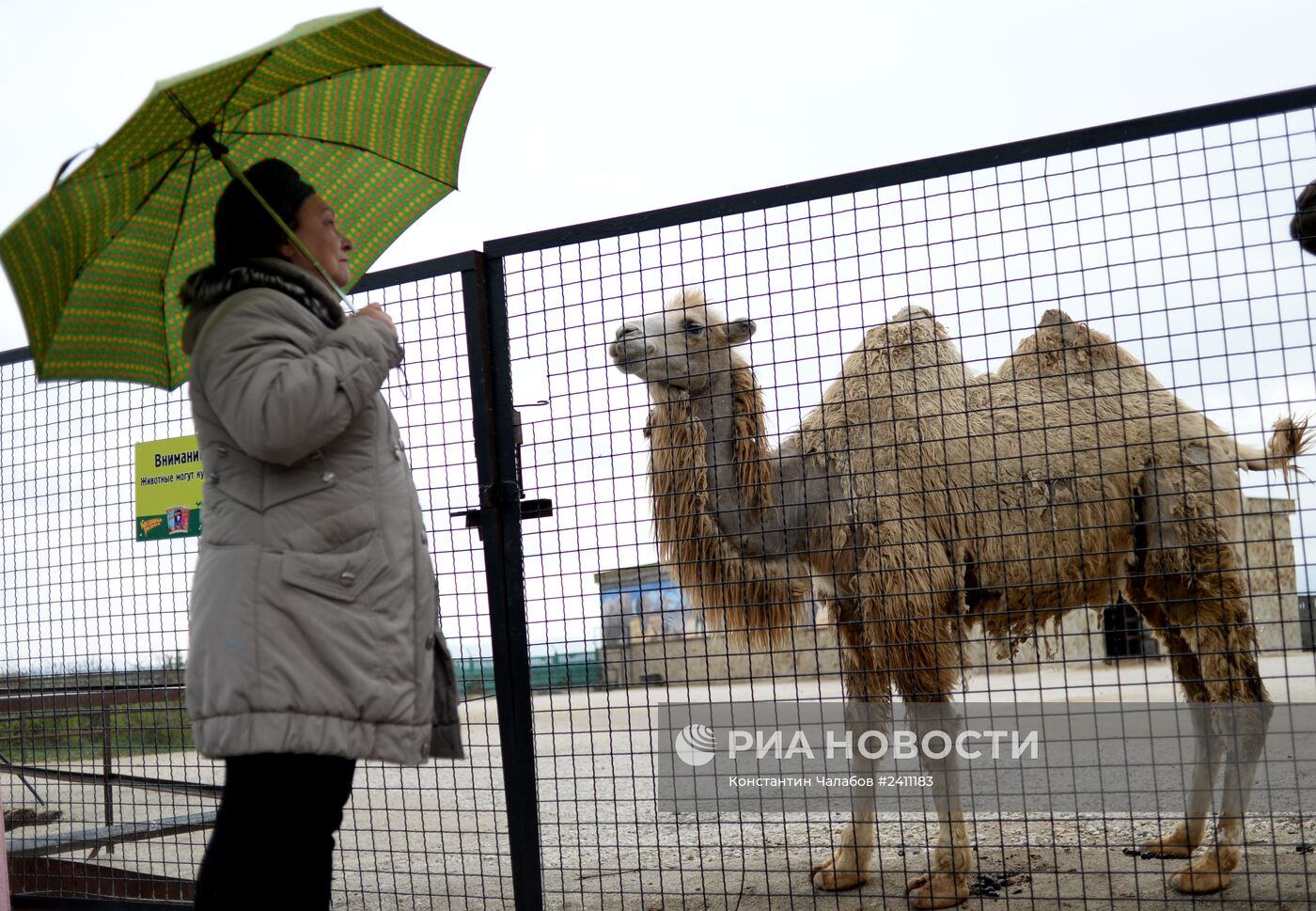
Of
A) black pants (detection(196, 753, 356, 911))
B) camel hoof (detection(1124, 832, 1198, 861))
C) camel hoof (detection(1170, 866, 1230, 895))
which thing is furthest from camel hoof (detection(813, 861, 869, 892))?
black pants (detection(196, 753, 356, 911))

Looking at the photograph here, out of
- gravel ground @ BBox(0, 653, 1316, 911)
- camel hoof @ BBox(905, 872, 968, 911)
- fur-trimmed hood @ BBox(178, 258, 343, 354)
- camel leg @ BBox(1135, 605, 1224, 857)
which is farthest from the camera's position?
camel leg @ BBox(1135, 605, 1224, 857)

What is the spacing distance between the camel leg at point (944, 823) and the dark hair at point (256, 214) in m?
3.20

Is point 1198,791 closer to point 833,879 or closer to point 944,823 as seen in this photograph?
point 944,823

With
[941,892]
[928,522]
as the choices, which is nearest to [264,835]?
[941,892]

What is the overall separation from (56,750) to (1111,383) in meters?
5.45

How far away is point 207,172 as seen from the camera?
10.1ft

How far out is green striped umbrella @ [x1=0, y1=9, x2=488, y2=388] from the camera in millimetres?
2605

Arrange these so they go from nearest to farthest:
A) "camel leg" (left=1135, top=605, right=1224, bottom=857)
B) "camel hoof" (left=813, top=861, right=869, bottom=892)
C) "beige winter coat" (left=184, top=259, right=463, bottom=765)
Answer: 1. "beige winter coat" (left=184, top=259, right=463, bottom=765)
2. "camel hoof" (left=813, top=861, right=869, bottom=892)
3. "camel leg" (left=1135, top=605, right=1224, bottom=857)

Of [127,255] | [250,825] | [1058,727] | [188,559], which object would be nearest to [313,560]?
[250,825]

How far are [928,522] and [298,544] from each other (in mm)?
3114

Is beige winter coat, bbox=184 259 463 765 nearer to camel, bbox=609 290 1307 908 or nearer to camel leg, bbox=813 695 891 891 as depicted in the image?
camel, bbox=609 290 1307 908

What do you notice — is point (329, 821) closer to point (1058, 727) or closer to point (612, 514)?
point (612, 514)

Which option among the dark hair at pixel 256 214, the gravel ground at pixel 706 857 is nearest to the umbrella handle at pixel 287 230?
the dark hair at pixel 256 214

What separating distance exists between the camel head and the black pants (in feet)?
7.94
